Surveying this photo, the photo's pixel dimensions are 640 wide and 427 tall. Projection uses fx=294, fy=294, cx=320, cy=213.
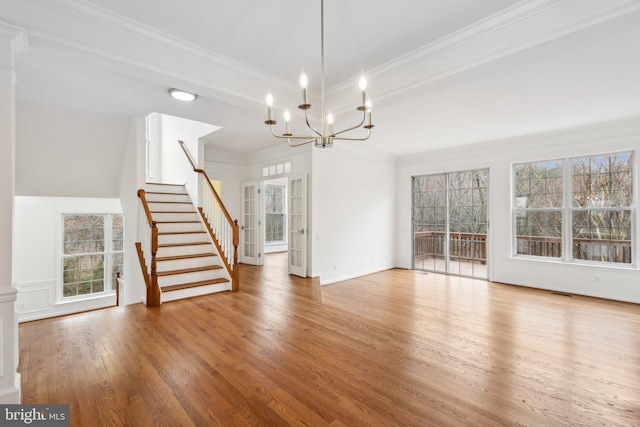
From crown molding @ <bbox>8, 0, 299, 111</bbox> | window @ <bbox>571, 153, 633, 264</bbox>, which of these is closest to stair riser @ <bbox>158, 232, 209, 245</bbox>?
crown molding @ <bbox>8, 0, 299, 111</bbox>

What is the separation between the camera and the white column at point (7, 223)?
6.31ft

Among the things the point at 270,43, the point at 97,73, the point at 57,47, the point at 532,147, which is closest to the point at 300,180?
the point at 270,43

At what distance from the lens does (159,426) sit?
5.76ft

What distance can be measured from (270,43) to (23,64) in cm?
230

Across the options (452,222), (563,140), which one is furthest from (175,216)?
(563,140)

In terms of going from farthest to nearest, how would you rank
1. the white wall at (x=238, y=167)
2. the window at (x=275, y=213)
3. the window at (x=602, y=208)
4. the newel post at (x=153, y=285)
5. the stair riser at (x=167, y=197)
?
the window at (x=275, y=213), the white wall at (x=238, y=167), the stair riser at (x=167, y=197), the window at (x=602, y=208), the newel post at (x=153, y=285)

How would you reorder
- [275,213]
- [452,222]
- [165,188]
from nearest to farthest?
[165,188] < [452,222] < [275,213]

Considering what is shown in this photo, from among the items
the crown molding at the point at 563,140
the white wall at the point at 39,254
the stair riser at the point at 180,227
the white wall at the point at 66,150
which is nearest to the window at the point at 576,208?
the crown molding at the point at 563,140

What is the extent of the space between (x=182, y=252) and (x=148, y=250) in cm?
64

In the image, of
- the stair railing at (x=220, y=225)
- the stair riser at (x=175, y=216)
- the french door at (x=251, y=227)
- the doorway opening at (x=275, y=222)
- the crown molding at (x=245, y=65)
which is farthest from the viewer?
the french door at (x=251, y=227)

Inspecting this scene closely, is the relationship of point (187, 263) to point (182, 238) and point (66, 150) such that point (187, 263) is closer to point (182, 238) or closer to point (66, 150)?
point (182, 238)

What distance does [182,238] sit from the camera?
512cm

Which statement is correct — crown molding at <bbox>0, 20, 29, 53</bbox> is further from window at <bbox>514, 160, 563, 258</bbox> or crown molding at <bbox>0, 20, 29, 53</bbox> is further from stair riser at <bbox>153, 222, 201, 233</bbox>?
window at <bbox>514, 160, 563, 258</bbox>

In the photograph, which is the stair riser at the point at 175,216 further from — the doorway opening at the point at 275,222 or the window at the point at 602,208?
the window at the point at 602,208
